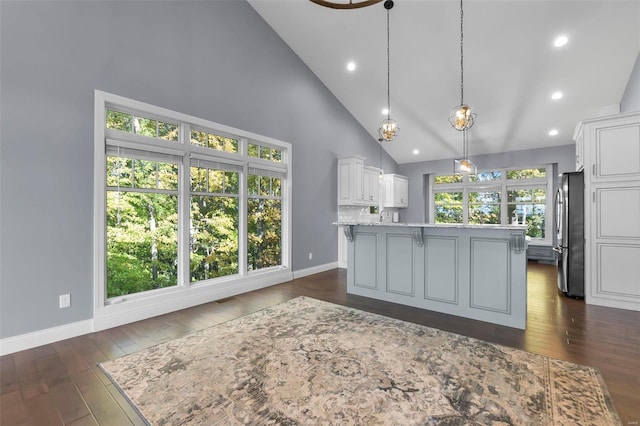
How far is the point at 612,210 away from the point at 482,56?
9.69 feet

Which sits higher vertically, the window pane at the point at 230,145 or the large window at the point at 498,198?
the window pane at the point at 230,145

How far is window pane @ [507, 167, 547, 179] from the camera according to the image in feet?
24.1

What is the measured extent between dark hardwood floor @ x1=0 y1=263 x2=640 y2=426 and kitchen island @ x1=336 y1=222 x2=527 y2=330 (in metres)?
0.18

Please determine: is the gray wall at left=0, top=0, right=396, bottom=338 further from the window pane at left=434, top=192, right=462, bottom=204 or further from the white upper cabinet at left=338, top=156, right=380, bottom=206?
the window pane at left=434, top=192, right=462, bottom=204

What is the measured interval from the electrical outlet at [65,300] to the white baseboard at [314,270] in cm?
327

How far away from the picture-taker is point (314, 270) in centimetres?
592

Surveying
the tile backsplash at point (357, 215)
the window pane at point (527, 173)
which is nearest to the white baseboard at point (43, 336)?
the tile backsplash at point (357, 215)

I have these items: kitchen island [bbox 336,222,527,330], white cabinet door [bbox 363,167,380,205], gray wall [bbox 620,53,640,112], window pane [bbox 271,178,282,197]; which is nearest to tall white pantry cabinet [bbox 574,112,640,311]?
gray wall [bbox 620,53,640,112]

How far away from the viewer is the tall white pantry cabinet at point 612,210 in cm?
375

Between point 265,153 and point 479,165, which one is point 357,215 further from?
point 479,165

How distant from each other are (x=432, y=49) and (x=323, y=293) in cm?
441

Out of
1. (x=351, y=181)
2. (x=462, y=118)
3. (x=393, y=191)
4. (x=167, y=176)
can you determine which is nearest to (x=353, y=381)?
(x=462, y=118)

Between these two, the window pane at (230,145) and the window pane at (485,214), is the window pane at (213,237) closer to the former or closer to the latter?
the window pane at (230,145)

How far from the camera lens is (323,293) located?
4.52m
